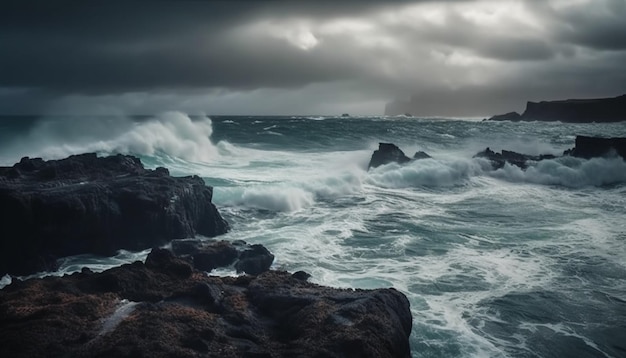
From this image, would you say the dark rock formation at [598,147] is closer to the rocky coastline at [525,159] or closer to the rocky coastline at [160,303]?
the rocky coastline at [525,159]

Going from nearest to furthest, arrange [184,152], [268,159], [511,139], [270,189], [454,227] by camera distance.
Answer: [454,227] < [270,189] < [184,152] < [268,159] < [511,139]

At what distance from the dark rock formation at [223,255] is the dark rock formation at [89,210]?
2.76 m

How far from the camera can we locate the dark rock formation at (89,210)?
14.8 m

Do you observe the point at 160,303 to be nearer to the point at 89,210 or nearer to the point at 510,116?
the point at 89,210

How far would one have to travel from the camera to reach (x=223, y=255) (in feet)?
50.2

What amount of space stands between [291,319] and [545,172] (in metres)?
35.0

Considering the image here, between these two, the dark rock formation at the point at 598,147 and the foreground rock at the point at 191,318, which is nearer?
the foreground rock at the point at 191,318

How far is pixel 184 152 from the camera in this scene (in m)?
43.5

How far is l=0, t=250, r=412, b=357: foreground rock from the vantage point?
7855mm

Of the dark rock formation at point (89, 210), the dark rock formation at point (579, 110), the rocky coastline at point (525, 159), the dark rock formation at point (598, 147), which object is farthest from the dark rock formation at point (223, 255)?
the dark rock formation at point (579, 110)

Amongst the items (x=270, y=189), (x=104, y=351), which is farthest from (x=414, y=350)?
(x=270, y=189)

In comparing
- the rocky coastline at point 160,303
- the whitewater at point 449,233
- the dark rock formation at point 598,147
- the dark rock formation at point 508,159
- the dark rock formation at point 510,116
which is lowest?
the whitewater at point 449,233

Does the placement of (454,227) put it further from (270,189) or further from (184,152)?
(184,152)

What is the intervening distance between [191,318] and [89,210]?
9474 mm
